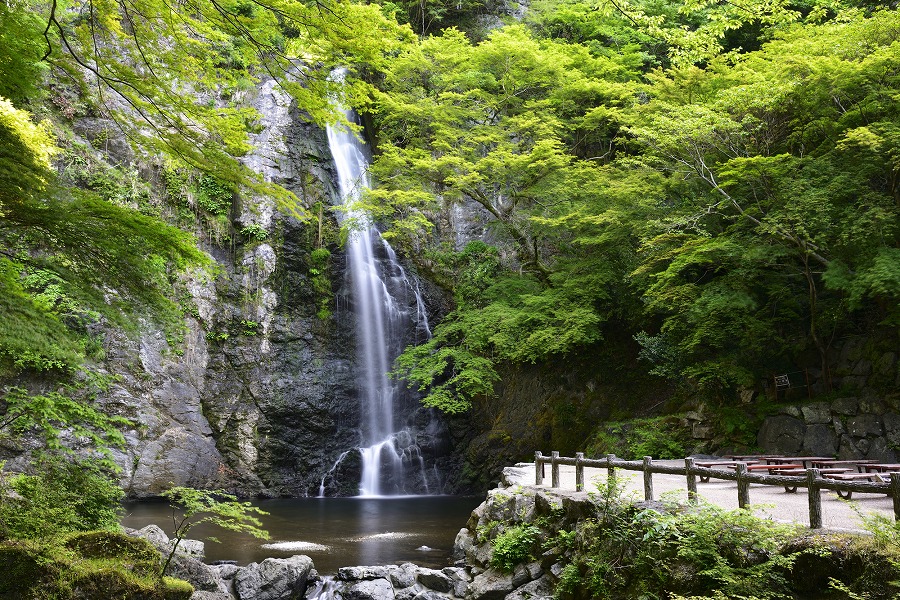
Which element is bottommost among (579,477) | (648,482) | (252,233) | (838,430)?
(579,477)

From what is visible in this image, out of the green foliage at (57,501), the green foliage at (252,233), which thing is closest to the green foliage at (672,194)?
the green foliage at (252,233)

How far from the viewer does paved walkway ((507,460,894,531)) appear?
600 cm

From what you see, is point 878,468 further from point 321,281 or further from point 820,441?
point 321,281

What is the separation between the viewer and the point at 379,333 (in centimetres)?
2120

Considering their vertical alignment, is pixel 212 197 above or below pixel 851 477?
above

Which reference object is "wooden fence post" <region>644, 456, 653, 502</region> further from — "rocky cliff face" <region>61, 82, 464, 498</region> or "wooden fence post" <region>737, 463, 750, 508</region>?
"rocky cliff face" <region>61, 82, 464, 498</region>

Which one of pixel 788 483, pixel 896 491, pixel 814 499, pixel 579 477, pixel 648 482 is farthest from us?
pixel 579 477

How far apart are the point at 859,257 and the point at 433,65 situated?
43.5 ft

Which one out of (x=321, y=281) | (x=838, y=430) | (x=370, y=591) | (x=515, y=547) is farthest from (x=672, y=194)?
(x=321, y=281)

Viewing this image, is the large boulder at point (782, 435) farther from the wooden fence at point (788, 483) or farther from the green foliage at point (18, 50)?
the green foliage at point (18, 50)

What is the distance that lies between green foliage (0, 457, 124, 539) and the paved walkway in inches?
252

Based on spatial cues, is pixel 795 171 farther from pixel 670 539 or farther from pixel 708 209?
pixel 670 539

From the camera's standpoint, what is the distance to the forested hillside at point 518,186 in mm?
5520

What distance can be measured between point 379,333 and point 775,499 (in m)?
15.2
